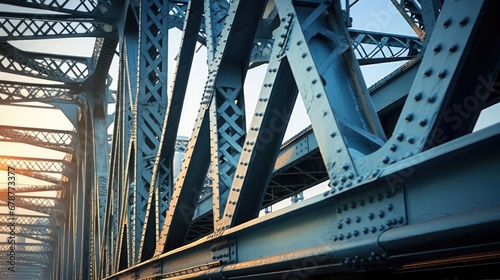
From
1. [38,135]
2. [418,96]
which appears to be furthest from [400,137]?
[38,135]

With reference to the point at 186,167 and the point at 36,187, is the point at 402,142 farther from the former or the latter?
the point at 36,187

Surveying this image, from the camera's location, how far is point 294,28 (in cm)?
396

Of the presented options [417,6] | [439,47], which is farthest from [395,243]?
[417,6]

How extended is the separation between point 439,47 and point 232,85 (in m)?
3.20

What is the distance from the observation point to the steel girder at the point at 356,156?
2.58 metres

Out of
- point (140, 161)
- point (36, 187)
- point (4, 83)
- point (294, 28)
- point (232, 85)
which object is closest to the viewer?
point (294, 28)

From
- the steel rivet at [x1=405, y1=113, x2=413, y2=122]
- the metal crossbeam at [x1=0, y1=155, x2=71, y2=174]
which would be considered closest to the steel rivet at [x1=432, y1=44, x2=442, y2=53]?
the steel rivet at [x1=405, y1=113, x2=413, y2=122]

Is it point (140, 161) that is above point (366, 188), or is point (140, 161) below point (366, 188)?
above

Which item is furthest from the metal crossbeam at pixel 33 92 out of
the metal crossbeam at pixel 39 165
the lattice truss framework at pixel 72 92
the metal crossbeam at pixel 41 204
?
the metal crossbeam at pixel 41 204

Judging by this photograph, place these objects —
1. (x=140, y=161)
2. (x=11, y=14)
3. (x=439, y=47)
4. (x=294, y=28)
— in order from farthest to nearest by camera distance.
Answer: (x=11, y=14)
(x=140, y=161)
(x=294, y=28)
(x=439, y=47)

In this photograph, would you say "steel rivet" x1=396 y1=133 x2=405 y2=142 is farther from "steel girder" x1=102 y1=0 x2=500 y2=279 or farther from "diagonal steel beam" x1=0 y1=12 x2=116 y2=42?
"diagonal steel beam" x1=0 y1=12 x2=116 y2=42

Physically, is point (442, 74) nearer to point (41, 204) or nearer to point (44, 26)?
point (44, 26)

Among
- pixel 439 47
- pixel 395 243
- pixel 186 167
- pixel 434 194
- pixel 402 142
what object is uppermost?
pixel 186 167

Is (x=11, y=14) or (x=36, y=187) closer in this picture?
(x=11, y=14)
